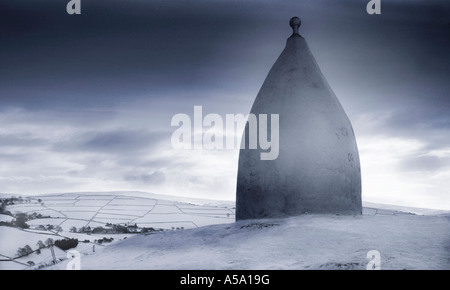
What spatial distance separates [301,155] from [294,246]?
2.13 meters

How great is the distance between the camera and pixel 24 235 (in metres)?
7.02

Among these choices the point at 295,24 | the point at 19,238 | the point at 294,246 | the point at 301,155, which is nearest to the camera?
the point at 294,246

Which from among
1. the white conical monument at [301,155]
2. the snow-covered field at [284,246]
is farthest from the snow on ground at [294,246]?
the white conical monument at [301,155]

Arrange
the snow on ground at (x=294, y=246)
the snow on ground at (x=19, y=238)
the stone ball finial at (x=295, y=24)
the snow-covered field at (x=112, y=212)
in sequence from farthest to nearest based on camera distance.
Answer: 1. the snow-covered field at (x=112, y=212)
2. the stone ball finial at (x=295, y=24)
3. the snow on ground at (x=19, y=238)
4. the snow on ground at (x=294, y=246)

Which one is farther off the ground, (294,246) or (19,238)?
(294,246)

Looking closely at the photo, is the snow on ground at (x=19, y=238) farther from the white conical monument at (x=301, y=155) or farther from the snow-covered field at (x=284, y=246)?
the white conical monument at (x=301, y=155)

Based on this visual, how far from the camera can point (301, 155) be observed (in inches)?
236

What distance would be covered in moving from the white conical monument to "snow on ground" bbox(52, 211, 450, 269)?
0.49 meters

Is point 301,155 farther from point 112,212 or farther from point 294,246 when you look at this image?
point 112,212

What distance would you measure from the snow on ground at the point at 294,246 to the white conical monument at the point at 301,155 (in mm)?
489

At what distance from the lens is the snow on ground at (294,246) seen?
3590 millimetres

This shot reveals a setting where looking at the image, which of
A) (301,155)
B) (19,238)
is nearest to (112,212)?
(19,238)

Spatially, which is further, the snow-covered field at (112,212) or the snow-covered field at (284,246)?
the snow-covered field at (112,212)
